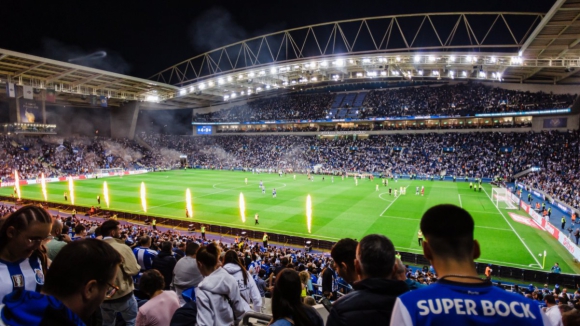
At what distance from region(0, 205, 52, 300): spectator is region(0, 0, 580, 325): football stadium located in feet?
0.05

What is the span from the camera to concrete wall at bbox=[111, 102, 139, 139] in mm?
72919

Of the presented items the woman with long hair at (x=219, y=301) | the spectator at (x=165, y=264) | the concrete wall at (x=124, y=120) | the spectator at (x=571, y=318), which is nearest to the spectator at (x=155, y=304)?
the woman with long hair at (x=219, y=301)

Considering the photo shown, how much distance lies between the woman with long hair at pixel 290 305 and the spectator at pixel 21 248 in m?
2.38

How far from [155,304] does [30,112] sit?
63.5 meters

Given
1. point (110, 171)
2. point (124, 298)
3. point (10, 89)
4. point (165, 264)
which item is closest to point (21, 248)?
point (124, 298)

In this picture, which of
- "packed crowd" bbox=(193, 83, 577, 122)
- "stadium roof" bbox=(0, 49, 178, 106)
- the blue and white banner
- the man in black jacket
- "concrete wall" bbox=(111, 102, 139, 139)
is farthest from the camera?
"concrete wall" bbox=(111, 102, 139, 139)

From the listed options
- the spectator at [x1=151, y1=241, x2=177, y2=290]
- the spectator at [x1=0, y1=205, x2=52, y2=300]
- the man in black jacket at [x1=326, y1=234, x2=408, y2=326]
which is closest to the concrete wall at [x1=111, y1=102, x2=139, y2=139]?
the spectator at [x1=151, y1=241, x2=177, y2=290]

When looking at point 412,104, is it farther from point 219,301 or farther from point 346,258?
point 219,301

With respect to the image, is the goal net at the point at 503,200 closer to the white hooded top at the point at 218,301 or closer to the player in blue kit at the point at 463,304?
the white hooded top at the point at 218,301

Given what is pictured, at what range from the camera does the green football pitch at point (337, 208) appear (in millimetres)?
22797

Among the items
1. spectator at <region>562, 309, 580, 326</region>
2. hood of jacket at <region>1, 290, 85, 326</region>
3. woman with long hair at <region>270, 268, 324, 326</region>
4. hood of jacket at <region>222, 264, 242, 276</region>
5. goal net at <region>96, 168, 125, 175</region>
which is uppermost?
hood of jacket at <region>1, 290, 85, 326</region>

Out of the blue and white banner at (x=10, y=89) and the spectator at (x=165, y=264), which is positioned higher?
the blue and white banner at (x=10, y=89)

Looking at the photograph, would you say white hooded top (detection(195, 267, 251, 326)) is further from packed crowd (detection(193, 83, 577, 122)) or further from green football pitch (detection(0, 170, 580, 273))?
packed crowd (detection(193, 83, 577, 122))

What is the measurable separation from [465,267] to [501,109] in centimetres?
6794
